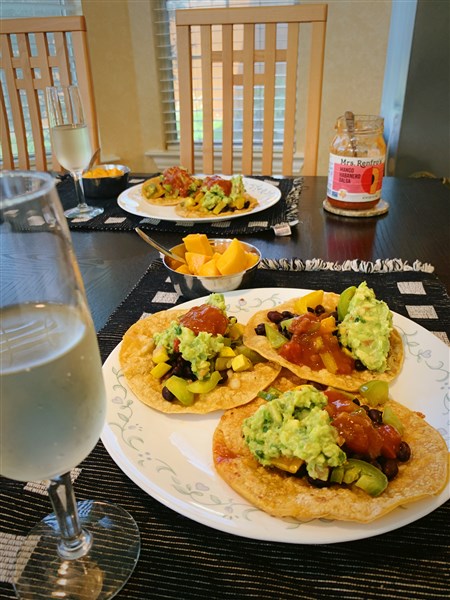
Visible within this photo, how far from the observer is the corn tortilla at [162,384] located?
942 mm

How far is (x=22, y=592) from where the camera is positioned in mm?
653

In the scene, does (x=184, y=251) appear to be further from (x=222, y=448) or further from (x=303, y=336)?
(x=222, y=448)

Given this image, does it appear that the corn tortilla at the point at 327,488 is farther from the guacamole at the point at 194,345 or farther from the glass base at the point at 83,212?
the glass base at the point at 83,212

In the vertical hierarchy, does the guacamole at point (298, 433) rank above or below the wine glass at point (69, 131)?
below

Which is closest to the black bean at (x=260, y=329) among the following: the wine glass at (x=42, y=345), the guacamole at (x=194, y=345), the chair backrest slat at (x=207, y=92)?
the guacamole at (x=194, y=345)

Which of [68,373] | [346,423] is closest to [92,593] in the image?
[68,373]

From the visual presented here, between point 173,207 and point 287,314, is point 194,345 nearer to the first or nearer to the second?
point 287,314

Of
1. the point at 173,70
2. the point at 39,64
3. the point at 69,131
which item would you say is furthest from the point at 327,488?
the point at 173,70

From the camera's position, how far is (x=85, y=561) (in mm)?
690

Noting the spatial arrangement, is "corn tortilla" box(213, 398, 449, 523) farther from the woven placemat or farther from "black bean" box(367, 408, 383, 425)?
the woven placemat

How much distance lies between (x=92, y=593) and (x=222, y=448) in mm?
284

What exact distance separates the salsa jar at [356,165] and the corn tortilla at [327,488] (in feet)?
3.81

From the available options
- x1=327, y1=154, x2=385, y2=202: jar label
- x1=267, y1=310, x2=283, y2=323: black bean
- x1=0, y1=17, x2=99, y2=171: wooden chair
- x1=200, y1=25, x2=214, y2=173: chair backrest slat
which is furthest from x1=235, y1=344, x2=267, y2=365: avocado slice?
x1=0, y1=17, x2=99, y2=171: wooden chair

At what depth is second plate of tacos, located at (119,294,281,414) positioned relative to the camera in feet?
3.14
